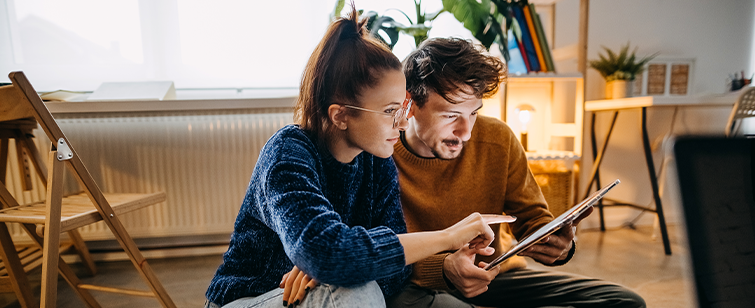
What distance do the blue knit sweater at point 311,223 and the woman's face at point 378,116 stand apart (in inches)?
2.9

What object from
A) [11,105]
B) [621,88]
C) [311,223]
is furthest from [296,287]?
[621,88]

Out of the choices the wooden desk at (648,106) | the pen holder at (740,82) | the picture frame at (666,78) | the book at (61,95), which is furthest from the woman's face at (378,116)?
the pen holder at (740,82)

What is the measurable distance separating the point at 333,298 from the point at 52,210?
890mm

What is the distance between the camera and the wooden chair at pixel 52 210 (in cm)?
96

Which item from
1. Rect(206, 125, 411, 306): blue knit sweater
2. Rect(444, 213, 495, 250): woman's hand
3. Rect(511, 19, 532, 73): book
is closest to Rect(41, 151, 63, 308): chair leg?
Rect(206, 125, 411, 306): blue knit sweater

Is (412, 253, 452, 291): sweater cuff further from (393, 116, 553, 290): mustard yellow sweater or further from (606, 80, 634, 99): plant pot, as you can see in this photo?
(606, 80, 634, 99): plant pot

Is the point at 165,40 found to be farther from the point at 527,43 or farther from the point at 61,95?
the point at 527,43

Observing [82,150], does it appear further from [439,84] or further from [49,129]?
[439,84]

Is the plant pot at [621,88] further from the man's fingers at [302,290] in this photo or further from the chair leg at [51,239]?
the chair leg at [51,239]

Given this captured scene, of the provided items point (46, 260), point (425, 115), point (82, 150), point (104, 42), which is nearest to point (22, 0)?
point (104, 42)

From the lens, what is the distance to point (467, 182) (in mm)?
952

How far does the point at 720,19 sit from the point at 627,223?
1371 millimetres

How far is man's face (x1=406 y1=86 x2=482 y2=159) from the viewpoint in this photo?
2.91 ft

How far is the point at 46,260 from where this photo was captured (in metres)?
0.96
